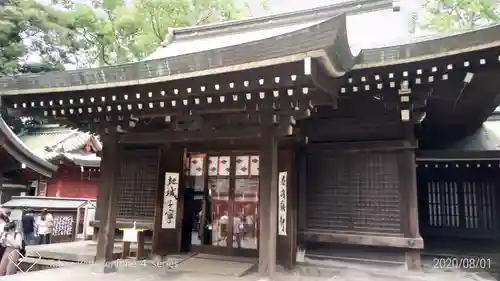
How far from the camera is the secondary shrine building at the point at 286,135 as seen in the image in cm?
480

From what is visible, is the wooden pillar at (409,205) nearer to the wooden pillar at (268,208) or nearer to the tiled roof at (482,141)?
the wooden pillar at (268,208)

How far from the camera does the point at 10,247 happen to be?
6.74 m

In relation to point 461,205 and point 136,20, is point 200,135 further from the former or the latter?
point 136,20

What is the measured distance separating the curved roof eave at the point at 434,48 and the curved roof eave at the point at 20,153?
6.55 metres

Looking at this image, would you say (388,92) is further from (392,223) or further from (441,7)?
(441,7)

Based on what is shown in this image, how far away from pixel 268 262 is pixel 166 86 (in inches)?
116

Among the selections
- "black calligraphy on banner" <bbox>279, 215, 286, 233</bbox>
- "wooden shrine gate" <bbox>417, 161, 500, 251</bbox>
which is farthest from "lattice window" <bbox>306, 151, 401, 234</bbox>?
"wooden shrine gate" <bbox>417, 161, 500, 251</bbox>

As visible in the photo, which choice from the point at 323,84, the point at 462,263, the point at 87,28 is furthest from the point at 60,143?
the point at 462,263

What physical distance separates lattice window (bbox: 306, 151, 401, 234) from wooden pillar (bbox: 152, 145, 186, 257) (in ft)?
8.55

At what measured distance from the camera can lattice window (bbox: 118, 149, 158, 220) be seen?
7703mm

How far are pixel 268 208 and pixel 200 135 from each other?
1740mm

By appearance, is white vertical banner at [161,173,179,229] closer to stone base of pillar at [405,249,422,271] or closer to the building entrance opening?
the building entrance opening

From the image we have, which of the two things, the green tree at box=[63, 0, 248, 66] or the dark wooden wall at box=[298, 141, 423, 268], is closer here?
the dark wooden wall at box=[298, 141, 423, 268]

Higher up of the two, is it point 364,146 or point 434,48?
point 434,48
